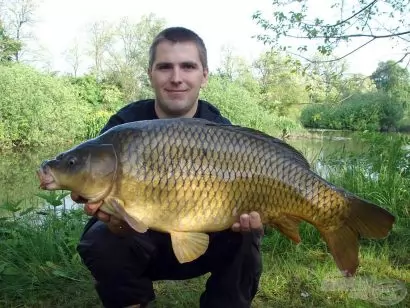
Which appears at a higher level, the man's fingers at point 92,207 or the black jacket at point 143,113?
the black jacket at point 143,113

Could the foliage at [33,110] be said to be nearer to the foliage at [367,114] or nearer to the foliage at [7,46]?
the foliage at [7,46]

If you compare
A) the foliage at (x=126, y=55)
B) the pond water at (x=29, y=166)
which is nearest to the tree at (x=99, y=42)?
the foliage at (x=126, y=55)

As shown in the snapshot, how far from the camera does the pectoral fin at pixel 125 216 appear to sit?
3.84 feet

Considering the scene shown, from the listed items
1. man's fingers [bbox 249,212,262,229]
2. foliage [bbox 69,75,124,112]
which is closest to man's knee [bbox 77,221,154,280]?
man's fingers [bbox 249,212,262,229]

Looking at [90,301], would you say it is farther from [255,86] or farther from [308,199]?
[255,86]

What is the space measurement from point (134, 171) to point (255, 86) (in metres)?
20.8

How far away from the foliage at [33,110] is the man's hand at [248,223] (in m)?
11.7

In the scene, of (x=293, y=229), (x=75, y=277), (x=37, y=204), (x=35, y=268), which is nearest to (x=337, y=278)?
(x=293, y=229)

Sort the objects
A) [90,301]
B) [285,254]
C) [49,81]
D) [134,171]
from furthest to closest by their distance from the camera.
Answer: [49,81] → [285,254] → [90,301] → [134,171]

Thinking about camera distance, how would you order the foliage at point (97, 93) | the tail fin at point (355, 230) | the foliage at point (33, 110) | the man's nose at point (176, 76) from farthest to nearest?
the foliage at point (97, 93), the foliage at point (33, 110), the man's nose at point (176, 76), the tail fin at point (355, 230)

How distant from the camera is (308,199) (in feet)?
4.23

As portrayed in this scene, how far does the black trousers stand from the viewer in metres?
1.49

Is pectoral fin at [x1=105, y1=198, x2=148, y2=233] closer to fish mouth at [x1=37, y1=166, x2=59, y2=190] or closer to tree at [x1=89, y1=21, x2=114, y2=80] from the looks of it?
fish mouth at [x1=37, y1=166, x2=59, y2=190]

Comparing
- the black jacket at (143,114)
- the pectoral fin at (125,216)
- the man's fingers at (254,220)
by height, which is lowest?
the man's fingers at (254,220)
